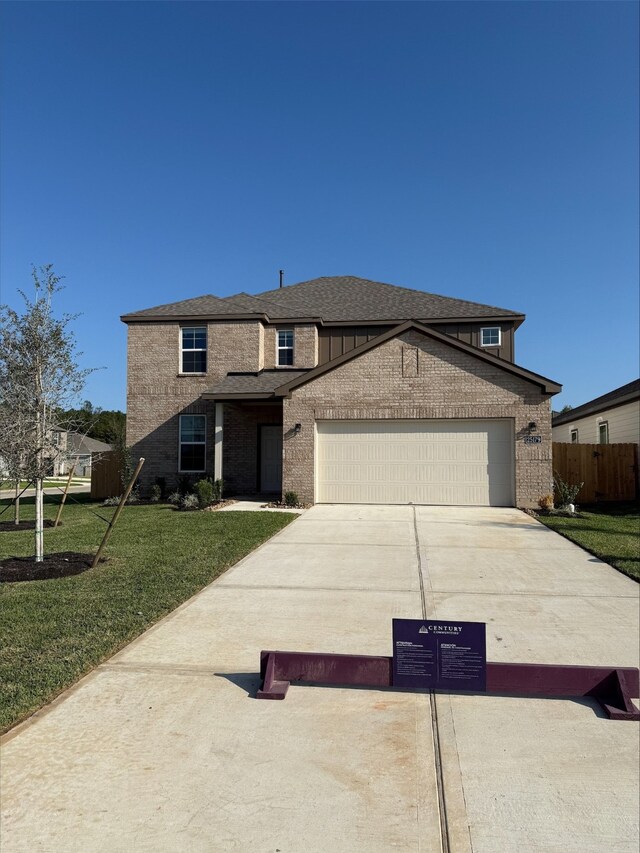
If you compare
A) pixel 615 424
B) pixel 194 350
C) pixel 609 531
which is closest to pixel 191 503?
pixel 194 350

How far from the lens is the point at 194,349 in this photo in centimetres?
1994

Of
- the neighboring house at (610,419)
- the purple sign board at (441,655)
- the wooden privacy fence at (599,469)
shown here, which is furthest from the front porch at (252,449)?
the purple sign board at (441,655)

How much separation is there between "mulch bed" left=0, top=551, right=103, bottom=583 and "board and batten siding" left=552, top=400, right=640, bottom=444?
625 inches

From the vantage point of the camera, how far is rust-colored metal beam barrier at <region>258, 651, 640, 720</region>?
3971 millimetres

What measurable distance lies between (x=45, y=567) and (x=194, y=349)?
12.8 m

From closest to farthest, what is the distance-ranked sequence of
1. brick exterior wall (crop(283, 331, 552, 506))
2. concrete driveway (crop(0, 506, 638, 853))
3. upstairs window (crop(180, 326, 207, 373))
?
1. concrete driveway (crop(0, 506, 638, 853))
2. brick exterior wall (crop(283, 331, 552, 506))
3. upstairs window (crop(180, 326, 207, 373))

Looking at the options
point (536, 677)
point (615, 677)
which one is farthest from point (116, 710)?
point (615, 677)

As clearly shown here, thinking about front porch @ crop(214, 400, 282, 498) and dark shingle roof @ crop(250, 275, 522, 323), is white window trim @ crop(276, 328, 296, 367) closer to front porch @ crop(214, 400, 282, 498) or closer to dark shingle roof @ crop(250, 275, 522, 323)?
dark shingle roof @ crop(250, 275, 522, 323)

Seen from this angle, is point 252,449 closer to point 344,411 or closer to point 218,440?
point 218,440

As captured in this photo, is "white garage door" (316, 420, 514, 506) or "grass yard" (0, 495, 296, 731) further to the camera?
"white garage door" (316, 420, 514, 506)

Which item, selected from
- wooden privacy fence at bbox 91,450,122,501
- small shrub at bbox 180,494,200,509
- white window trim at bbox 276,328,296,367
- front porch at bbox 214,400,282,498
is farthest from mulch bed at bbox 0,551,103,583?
white window trim at bbox 276,328,296,367

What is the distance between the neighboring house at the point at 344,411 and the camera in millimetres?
15891

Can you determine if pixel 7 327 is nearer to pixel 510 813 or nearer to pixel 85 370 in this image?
pixel 85 370

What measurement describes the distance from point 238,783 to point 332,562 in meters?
5.64
